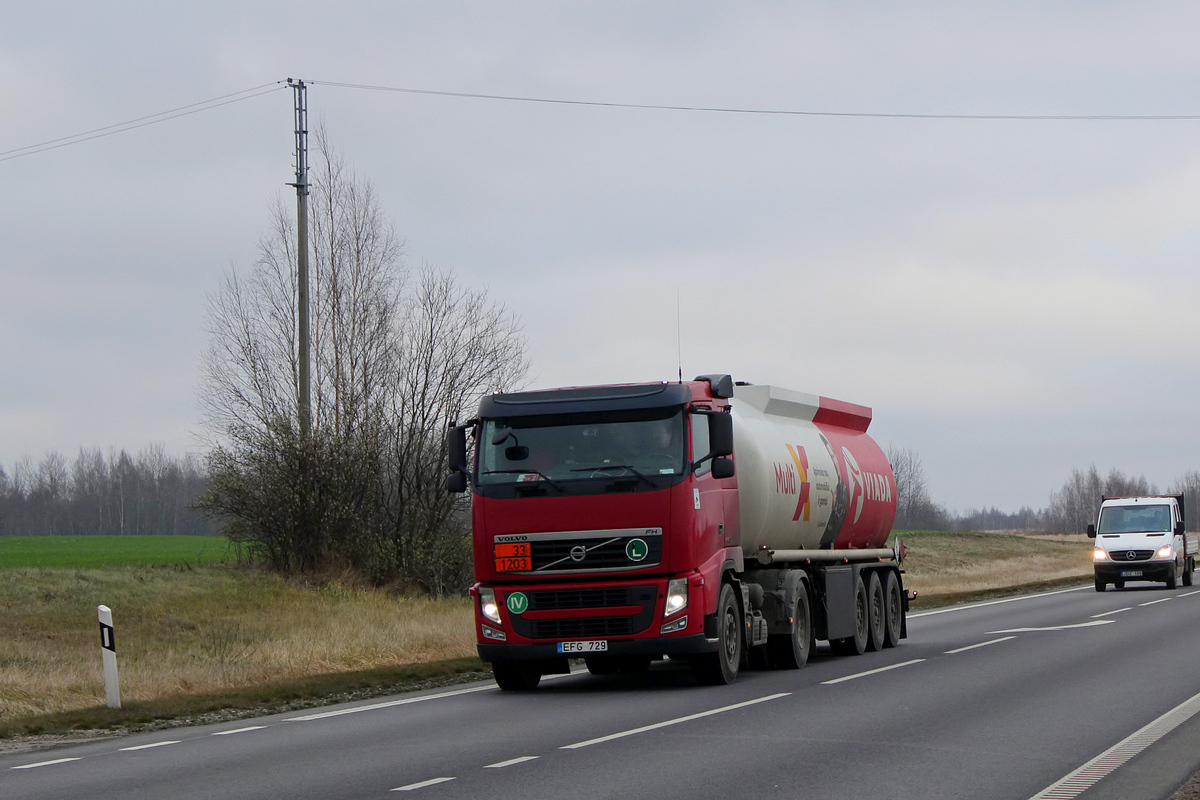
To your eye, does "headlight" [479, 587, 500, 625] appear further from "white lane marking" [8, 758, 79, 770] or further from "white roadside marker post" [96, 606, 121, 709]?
"white lane marking" [8, 758, 79, 770]

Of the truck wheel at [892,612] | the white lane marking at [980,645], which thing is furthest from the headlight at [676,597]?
the truck wheel at [892,612]

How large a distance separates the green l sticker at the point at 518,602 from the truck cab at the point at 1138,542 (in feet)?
85.5

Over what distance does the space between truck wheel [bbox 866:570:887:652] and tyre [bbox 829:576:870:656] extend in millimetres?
136

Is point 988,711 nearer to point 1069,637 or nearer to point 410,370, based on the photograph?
point 1069,637

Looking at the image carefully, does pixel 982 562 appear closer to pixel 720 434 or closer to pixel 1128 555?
pixel 1128 555

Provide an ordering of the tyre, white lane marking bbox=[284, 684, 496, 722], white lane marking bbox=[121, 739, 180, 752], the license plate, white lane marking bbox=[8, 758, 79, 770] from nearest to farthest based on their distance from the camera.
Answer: white lane marking bbox=[8, 758, 79, 770], white lane marking bbox=[121, 739, 180, 752], white lane marking bbox=[284, 684, 496, 722], the license plate, the tyre

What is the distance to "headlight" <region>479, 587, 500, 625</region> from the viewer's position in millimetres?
15586

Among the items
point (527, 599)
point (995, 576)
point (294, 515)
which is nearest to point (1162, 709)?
point (527, 599)

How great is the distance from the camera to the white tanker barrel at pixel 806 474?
1736 cm

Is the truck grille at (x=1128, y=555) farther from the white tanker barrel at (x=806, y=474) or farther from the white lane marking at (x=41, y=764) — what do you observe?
the white lane marking at (x=41, y=764)

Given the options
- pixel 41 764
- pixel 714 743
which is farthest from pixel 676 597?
pixel 41 764

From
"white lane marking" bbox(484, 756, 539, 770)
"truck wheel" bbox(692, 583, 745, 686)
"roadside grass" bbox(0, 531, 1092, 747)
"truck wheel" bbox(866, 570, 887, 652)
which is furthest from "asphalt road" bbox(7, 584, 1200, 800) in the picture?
"truck wheel" bbox(866, 570, 887, 652)

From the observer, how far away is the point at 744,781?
29.6 feet

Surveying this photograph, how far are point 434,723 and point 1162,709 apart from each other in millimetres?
6474
